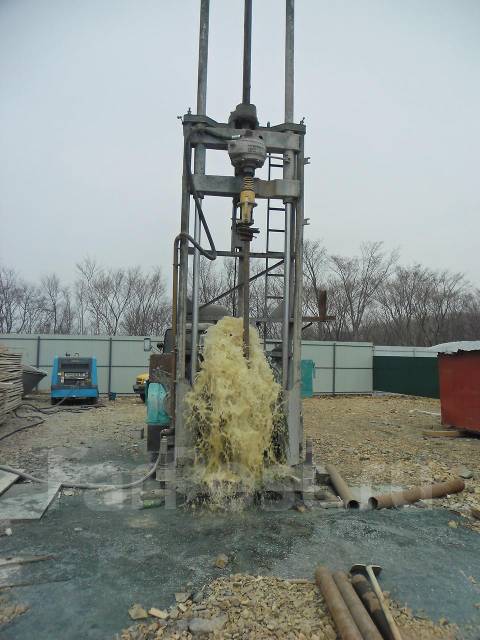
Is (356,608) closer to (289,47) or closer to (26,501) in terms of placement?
(26,501)

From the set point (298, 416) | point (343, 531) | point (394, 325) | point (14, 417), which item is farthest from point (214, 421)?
point (394, 325)

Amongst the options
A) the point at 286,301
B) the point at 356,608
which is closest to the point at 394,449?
the point at 286,301

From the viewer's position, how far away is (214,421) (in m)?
5.45

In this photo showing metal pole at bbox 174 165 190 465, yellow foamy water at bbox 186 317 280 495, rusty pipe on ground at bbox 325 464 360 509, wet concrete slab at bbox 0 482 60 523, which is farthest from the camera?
metal pole at bbox 174 165 190 465

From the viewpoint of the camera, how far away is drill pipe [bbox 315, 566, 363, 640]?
9.73 feet

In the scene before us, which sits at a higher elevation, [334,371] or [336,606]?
[334,371]

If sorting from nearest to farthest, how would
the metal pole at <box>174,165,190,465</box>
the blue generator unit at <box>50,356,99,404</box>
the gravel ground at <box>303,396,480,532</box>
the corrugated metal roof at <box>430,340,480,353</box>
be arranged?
the metal pole at <box>174,165,190,465</box> → the gravel ground at <box>303,396,480,532</box> → the corrugated metal roof at <box>430,340,480,353</box> → the blue generator unit at <box>50,356,99,404</box>

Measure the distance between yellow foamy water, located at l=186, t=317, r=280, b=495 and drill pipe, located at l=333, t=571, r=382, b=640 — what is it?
6.17ft

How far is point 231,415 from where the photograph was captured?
5441 millimetres

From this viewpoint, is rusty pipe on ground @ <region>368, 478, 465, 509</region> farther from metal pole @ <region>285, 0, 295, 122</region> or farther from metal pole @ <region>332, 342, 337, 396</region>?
metal pole @ <region>332, 342, 337, 396</region>

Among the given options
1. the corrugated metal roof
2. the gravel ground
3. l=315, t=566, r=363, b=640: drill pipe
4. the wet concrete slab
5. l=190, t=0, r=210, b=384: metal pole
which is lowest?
the wet concrete slab

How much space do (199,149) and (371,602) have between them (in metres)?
5.15

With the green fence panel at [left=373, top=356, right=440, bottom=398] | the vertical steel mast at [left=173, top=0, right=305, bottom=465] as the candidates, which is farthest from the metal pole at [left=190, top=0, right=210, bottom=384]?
the green fence panel at [left=373, top=356, right=440, bottom=398]

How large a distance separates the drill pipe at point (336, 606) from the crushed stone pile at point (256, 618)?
0.07 meters
